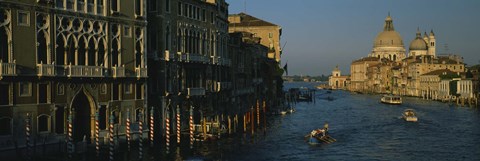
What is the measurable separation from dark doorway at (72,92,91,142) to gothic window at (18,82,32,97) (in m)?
3.31

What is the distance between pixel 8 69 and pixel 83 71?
4.35 m

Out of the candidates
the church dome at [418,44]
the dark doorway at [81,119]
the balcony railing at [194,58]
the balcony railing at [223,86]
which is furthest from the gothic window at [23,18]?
the church dome at [418,44]

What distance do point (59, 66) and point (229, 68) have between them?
74.7 feet

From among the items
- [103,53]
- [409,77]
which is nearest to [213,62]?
[103,53]

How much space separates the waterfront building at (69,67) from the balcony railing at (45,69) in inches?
1.8

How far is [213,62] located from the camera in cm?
4334

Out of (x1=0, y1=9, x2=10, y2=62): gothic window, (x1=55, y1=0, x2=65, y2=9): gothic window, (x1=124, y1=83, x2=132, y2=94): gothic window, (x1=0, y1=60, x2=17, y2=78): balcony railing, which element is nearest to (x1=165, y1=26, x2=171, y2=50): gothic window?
(x1=124, y1=83, x2=132, y2=94): gothic window

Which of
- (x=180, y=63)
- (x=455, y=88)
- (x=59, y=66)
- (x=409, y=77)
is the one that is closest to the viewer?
(x=59, y=66)

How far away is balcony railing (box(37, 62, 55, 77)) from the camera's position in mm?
27297

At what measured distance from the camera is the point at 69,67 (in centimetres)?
2883

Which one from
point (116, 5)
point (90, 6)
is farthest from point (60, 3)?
point (116, 5)

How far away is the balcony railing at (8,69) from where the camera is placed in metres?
25.6

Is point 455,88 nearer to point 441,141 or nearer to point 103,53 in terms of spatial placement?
point 441,141

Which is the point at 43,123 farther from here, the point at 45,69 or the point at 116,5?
the point at 116,5
